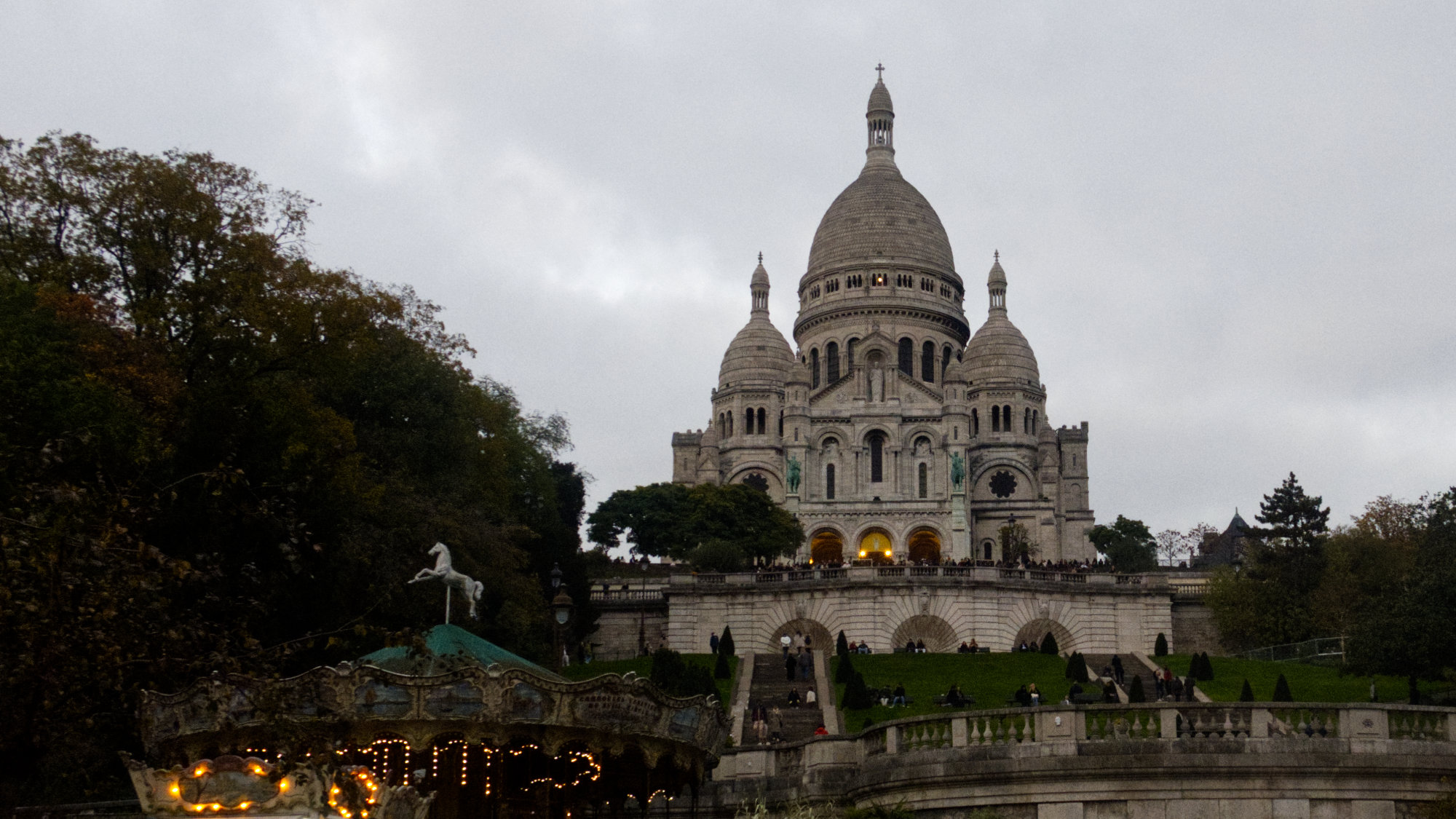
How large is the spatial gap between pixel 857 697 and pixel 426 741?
2090 centimetres

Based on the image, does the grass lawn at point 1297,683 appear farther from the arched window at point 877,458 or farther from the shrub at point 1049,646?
the arched window at point 877,458

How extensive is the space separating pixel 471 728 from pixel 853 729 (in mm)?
17179

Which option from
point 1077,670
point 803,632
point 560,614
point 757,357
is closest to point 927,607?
point 803,632

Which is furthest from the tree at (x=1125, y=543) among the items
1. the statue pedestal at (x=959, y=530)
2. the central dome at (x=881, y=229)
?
the central dome at (x=881, y=229)

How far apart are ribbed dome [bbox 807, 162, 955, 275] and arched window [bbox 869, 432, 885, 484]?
48.4 feet

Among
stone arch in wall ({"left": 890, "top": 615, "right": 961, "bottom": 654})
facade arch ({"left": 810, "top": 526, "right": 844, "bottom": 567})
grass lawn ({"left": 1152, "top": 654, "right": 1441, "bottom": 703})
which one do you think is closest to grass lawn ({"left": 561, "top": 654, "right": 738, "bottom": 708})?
stone arch in wall ({"left": 890, "top": 615, "right": 961, "bottom": 654})

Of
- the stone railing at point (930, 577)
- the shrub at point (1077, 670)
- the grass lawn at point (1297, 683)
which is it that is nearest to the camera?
the grass lawn at point (1297, 683)

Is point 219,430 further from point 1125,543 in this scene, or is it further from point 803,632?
point 1125,543

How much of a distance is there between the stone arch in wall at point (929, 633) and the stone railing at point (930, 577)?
51.8 inches

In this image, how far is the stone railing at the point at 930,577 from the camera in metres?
59.5

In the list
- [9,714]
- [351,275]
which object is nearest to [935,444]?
[351,275]

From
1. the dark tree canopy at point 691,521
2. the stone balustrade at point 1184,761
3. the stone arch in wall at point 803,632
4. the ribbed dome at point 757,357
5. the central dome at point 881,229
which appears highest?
the central dome at point 881,229

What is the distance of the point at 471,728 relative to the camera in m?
23.1

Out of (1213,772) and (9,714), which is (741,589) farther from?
(9,714)
